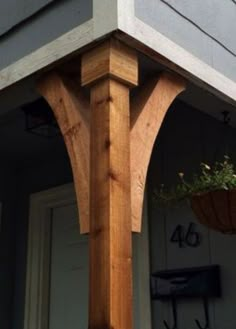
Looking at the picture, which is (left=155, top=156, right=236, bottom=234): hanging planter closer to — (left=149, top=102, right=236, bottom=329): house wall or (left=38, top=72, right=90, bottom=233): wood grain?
(left=149, top=102, right=236, bottom=329): house wall

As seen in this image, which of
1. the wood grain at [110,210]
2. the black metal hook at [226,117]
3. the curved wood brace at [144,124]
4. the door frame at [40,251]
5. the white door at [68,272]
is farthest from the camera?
the door frame at [40,251]

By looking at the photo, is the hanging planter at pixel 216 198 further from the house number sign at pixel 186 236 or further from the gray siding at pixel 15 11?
the gray siding at pixel 15 11

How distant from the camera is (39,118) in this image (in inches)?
122

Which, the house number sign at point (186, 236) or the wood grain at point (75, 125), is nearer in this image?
the wood grain at point (75, 125)

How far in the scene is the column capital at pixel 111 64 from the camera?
1999 mm

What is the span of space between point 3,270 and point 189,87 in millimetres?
2070

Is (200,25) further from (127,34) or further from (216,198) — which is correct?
(216,198)

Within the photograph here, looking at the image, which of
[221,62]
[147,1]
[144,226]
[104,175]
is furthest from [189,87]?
[144,226]

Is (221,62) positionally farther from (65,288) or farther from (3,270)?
(3,270)

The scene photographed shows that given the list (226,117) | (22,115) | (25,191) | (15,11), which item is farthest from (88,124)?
(25,191)

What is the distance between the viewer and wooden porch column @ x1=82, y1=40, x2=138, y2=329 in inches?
70.1

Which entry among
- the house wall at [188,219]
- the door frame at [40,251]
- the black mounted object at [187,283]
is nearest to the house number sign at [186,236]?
the house wall at [188,219]

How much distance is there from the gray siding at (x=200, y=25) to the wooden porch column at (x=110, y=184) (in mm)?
236

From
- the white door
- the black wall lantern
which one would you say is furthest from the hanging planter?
the white door
